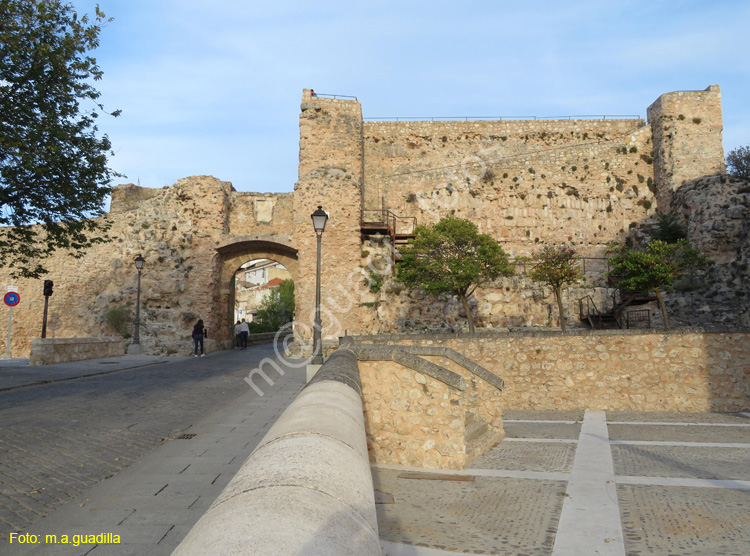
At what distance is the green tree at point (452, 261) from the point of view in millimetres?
16625

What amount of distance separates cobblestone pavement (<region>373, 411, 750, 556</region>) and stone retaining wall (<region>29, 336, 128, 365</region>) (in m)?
12.7

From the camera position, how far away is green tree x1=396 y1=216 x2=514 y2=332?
655 inches

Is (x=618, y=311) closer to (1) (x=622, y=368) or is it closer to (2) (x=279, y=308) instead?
(1) (x=622, y=368)

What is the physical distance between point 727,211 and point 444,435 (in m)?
20.4

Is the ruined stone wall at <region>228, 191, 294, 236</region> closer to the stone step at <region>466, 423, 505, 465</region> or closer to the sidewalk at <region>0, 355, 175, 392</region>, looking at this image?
the sidewalk at <region>0, 355, 175, 392</region>

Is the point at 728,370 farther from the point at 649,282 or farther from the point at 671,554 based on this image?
the point at 671,554

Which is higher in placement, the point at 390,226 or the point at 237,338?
the point at 390,226

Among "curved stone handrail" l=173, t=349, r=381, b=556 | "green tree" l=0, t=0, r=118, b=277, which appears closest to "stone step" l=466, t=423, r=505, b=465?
"curved stone handrail" l=173, t=349, r=381, b=556

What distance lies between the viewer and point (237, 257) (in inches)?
925

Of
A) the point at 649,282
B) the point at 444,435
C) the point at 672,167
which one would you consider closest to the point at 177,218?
the point at 649,282

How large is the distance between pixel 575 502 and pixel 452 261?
508 inches

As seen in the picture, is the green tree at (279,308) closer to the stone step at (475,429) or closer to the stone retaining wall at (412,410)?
the stone step at (475,429)

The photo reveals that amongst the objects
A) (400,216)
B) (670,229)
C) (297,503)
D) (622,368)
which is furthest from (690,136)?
(297,503)

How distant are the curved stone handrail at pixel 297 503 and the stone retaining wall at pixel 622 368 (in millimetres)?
8949
